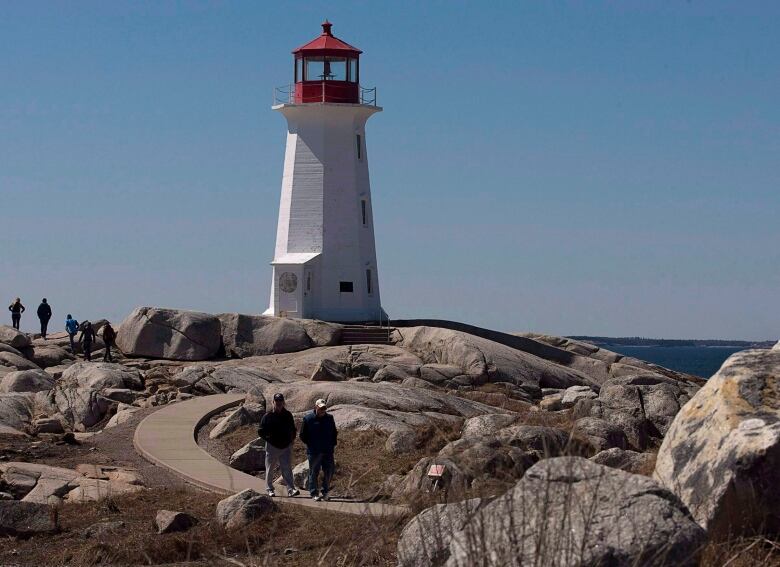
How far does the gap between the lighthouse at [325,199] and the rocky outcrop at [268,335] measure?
9.40ft

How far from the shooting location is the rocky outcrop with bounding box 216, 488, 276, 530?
554 inches

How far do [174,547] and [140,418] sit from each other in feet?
41.2

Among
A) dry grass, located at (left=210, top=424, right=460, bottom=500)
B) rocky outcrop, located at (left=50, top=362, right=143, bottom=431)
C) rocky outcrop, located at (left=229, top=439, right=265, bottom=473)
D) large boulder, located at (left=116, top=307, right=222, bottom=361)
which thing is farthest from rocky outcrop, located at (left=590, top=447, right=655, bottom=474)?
large boulder, located at (left=116, top=307, right=222, bottom=361)

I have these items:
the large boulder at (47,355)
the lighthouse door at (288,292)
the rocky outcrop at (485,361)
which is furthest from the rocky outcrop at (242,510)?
the lighthouse door at (288,292)

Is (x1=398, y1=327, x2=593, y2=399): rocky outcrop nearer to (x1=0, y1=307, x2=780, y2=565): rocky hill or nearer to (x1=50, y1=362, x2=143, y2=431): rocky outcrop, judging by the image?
(x1=0, y1=307, x2=780, y2=565): rocky hill

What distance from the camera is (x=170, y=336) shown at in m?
38.1

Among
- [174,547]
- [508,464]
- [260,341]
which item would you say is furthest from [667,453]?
[260,341]

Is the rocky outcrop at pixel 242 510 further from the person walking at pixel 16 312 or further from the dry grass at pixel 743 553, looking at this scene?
the person walking at pixel 16 312

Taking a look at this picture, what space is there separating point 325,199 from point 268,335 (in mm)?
6173

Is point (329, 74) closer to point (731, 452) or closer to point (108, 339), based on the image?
point (108, 339)

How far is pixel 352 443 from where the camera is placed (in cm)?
2112

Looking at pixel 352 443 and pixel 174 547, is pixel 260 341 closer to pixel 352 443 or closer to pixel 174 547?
pixel 352 443

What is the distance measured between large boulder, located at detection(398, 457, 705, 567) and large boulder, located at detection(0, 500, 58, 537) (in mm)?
7416

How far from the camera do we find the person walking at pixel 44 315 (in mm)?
42472
